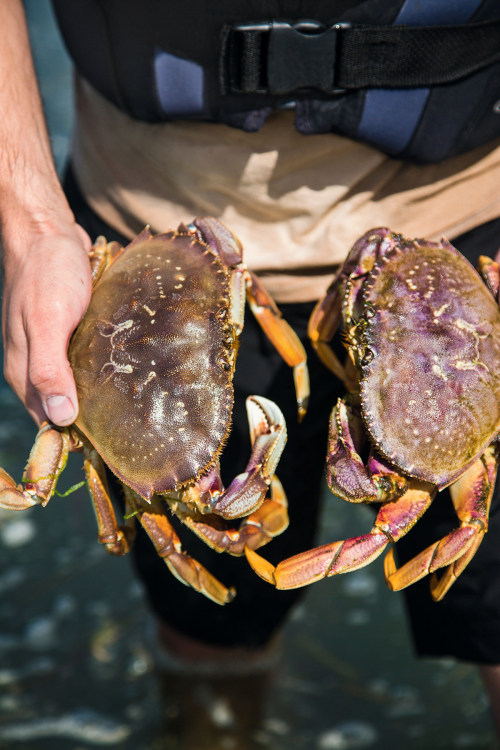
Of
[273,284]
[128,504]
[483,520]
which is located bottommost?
[128,504]

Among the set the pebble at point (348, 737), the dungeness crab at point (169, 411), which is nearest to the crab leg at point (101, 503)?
the dungeness crab at point (169, 411)

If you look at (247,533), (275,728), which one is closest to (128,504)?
(247,533)

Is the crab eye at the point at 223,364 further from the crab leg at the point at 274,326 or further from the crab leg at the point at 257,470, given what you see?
the crab leg at the point at 274,326

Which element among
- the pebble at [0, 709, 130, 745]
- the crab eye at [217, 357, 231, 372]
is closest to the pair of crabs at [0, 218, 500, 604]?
the crab eye at [217, 357, 231, 372]

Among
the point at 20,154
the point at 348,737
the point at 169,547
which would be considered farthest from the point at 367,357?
the point at 348,737

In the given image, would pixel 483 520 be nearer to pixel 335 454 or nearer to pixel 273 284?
pixel 335 454

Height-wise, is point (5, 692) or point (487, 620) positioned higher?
point (487, 620)
